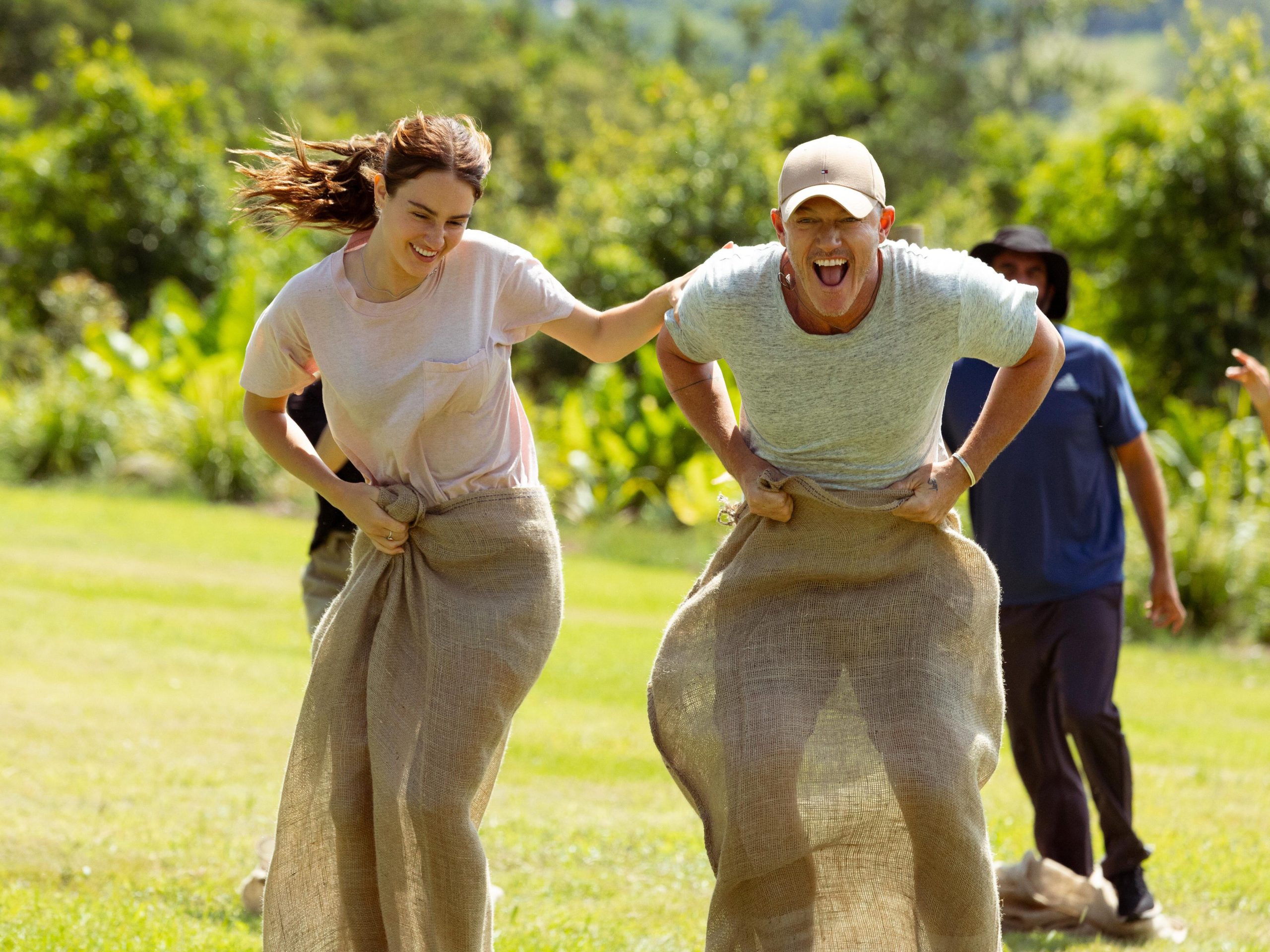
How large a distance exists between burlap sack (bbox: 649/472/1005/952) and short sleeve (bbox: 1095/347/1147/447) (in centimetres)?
183

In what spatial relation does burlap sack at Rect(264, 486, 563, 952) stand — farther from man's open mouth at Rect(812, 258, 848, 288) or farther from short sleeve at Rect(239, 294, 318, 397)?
man's open mouth at Rect(812, 258, 848, 288)

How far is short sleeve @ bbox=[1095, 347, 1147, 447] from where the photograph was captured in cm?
588

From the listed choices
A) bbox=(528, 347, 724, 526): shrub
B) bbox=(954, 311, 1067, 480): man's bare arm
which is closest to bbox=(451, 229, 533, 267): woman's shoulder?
bbox=(954, 311, 1067, 480): man's bare arm

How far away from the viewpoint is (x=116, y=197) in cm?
2388

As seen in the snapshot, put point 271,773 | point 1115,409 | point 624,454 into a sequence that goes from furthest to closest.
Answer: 1. point 624,454
2. point 271,773
3. point 1115,409

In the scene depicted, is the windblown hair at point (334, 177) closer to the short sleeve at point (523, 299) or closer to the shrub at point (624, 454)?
the short sleeve at point (523, 299)

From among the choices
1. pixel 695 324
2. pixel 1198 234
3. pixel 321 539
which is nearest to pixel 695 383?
pixel 695 324

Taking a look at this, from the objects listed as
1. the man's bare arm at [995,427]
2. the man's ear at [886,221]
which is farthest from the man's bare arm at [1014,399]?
the man's ear at [886,221]

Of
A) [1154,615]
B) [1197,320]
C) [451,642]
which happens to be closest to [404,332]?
[451,642]

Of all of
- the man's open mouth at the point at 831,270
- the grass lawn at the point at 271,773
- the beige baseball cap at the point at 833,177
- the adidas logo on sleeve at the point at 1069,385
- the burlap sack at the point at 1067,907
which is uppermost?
the beige baseball cap at the point at 833,177

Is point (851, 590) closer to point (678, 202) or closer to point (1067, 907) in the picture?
point (1067, 907)

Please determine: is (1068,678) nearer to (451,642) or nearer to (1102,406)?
(1102,406)

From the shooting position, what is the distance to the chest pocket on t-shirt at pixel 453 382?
4281mm

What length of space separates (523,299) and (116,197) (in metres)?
21.1
